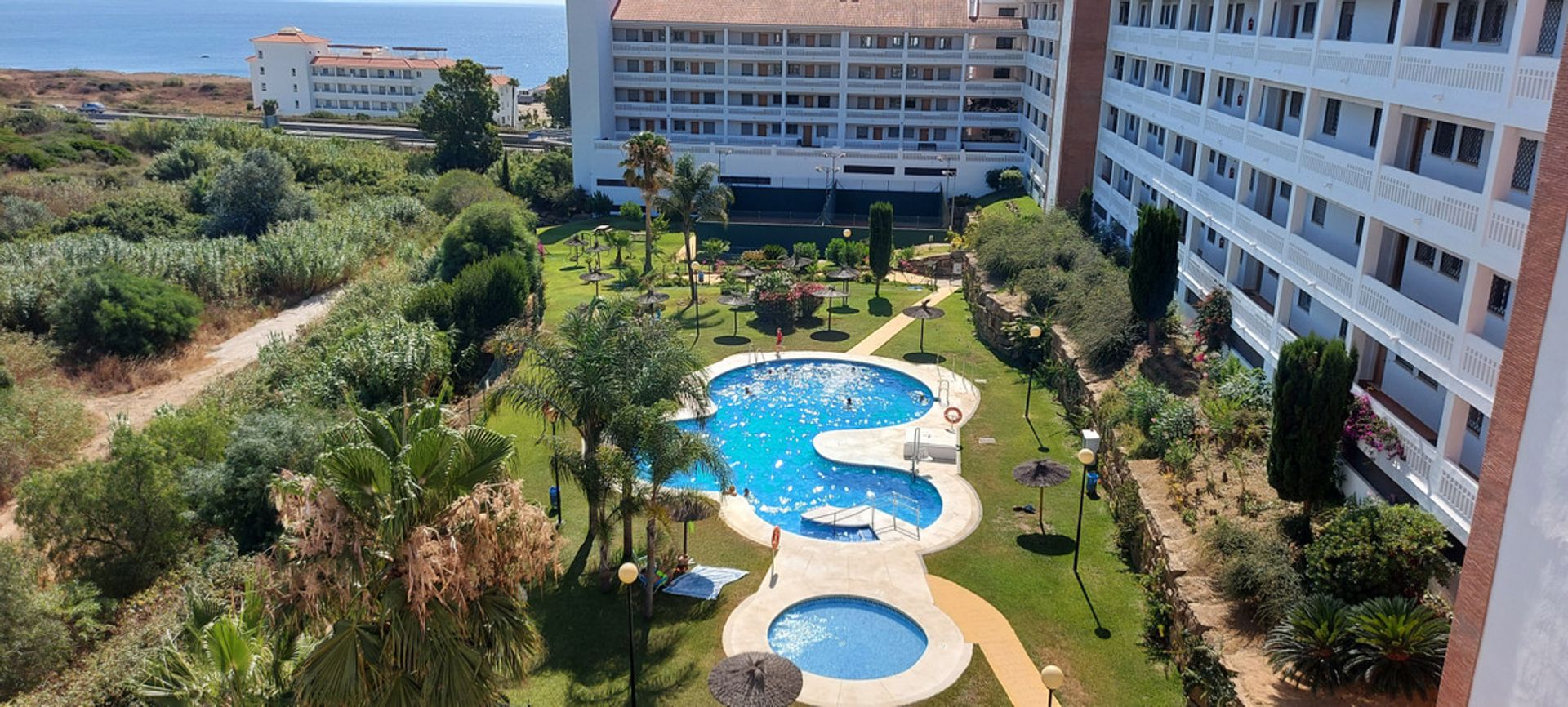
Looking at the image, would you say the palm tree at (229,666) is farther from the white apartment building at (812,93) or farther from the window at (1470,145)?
the white apartment building at (812,93)

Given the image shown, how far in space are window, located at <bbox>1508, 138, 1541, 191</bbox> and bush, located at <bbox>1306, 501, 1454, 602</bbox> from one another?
18.8ft

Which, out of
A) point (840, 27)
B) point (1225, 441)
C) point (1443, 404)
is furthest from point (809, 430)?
point (840, 27)

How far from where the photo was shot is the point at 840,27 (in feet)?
227

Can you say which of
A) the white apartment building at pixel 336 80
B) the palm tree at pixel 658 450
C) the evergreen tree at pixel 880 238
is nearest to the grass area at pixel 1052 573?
the palm tree at pixel 658 450

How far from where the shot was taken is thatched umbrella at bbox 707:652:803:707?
52.5 ft

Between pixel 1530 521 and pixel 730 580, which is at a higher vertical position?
pixel 1530 521

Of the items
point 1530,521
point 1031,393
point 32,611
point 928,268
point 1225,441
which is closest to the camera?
point 1530,521

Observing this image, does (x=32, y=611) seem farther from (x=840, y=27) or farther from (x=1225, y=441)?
(x=840, y=27)

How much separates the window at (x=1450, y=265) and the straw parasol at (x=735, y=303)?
25.9m

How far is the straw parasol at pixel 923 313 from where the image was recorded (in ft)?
128

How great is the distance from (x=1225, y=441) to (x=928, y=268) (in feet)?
93.2

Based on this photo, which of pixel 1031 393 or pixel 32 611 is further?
pixel 1031 393

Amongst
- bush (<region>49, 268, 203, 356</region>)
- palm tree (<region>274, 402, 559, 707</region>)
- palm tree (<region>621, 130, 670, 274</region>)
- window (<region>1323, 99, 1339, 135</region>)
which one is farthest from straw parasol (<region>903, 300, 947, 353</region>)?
bush (<region>49, 268, 203, 356</region>)

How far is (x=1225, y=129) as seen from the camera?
30781 millimetres
